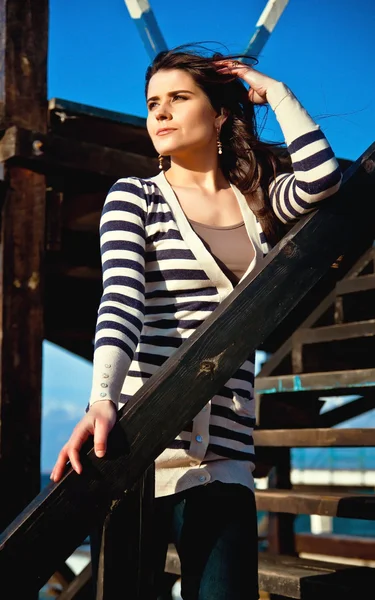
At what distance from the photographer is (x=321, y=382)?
4.00m

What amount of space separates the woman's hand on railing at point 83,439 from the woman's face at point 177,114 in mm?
851

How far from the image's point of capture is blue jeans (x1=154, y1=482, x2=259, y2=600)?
1927 millimetres

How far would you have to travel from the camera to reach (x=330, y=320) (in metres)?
4.99

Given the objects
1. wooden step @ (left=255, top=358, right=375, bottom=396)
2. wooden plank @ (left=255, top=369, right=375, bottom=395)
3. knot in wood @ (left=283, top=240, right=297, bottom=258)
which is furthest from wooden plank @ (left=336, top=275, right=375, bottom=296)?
knot in wood @ (left=283, top=240, right=297, bottom=258)

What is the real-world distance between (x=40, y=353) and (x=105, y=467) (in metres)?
2.76

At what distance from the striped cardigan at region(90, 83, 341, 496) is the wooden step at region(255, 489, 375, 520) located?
4.46ft

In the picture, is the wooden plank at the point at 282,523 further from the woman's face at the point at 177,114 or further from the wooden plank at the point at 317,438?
the woman's face at the point at 177,114

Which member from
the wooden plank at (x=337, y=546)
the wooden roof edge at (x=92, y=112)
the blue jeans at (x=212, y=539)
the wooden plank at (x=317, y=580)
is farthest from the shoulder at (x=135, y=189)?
the wooden plank at (x=337, y=546)

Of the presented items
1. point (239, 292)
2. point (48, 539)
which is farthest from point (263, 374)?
point (48, 539)

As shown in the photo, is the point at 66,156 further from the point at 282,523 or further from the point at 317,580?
the point at 317,580

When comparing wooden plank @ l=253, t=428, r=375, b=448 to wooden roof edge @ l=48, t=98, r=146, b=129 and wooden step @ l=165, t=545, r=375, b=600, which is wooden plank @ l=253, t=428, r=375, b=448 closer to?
wooden step @ l=165, t=545, r=375, b=600

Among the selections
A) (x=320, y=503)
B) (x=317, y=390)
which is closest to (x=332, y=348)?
(x=317, y=390)

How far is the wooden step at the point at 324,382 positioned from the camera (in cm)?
375

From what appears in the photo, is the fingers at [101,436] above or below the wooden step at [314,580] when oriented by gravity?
above
